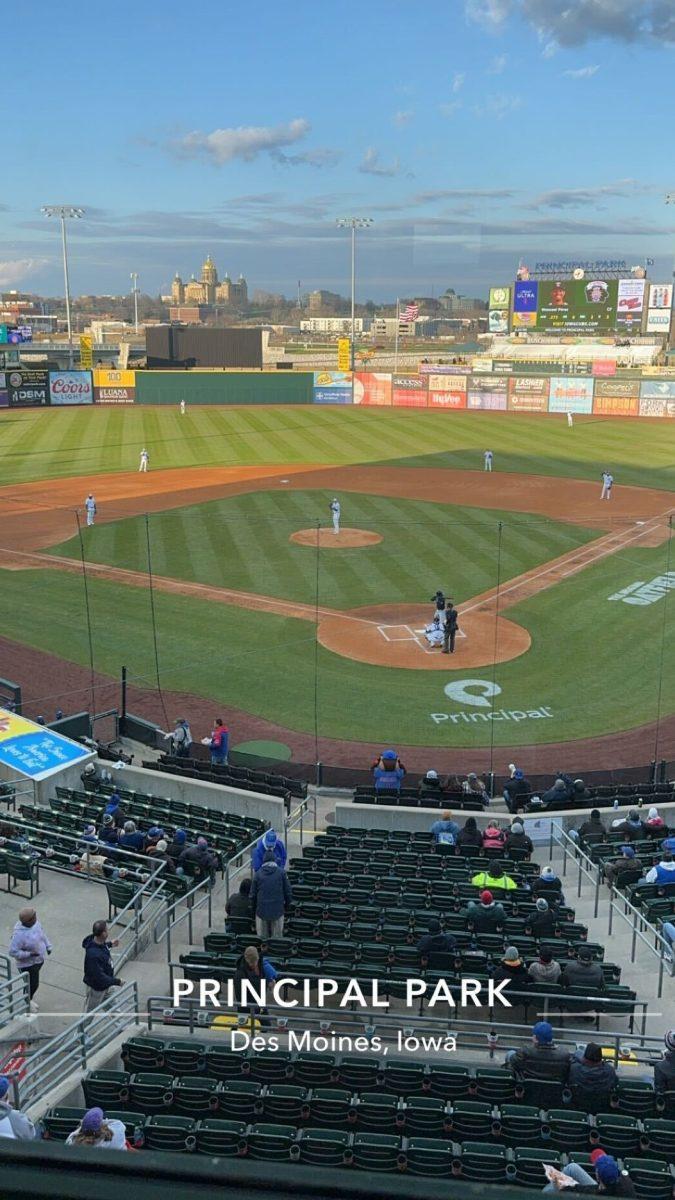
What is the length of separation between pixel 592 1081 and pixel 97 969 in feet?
15.7

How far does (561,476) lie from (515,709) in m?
32.1

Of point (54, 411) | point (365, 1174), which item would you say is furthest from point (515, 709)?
point (54, 411)

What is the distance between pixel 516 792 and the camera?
17.8 meters

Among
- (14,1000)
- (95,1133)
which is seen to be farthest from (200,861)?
(95,1133)

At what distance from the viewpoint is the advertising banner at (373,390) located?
286ft

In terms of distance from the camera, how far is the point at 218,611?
29969mm

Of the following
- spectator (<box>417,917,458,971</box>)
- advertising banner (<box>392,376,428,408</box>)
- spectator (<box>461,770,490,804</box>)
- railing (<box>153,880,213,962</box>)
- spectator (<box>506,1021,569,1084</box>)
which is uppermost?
advertising banner (<box>392,376,428,408</box>)

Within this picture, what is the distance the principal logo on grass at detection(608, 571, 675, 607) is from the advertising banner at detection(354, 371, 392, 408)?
187 feet

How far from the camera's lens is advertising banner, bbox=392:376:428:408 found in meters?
86.8

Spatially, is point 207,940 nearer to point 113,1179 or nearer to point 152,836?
point 152,836

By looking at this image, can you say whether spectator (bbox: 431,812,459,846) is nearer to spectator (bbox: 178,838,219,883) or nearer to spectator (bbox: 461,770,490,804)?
spectator (bbox: 461,770,490,804)

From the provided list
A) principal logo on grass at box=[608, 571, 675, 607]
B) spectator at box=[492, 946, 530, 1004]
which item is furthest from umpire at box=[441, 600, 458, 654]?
spectator at box=[492, 946, 530, 1004]

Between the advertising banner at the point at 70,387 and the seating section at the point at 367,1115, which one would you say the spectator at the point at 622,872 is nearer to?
the seating section at the point at 367,1115

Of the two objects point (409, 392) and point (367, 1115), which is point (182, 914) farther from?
point (409, 392)
